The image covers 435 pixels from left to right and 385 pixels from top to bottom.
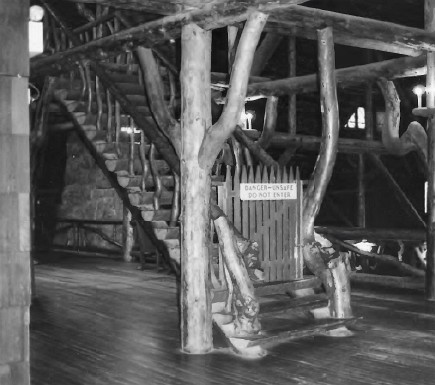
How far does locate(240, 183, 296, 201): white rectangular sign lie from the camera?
275 inches

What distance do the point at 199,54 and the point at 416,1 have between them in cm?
1032

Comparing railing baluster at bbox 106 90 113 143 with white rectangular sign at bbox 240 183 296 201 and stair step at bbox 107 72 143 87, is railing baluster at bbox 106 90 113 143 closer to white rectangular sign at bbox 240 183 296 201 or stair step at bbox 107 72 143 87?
stair step at bbox 107 72 143 87

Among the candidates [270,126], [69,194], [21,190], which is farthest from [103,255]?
[21,190]

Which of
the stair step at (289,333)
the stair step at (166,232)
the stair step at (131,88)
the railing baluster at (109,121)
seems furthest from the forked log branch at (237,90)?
the stair step at (131,88)

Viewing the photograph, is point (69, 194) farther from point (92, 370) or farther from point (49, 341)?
point (92, 370)

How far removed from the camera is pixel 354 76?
9727 mm

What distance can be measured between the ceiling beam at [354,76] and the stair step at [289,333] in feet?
11.6

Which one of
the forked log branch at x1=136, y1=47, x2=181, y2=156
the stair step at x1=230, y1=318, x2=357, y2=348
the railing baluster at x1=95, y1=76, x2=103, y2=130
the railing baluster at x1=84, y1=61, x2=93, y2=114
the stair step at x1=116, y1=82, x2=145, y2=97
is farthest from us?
the stair step at x1=116, y1=82, x2=145, y2=97

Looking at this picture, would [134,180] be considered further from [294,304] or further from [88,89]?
[294,304]

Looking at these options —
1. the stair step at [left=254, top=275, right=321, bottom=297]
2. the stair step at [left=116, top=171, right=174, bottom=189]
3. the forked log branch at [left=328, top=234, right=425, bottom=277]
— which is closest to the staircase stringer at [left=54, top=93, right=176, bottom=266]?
the stair step at [left=116, top=171, right=174, bottom=189]

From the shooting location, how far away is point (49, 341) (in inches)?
276

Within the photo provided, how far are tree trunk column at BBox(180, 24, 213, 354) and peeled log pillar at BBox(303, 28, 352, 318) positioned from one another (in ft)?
4.55

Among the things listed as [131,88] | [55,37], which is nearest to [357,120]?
[131,88]

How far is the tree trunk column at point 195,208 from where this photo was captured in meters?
6.37
